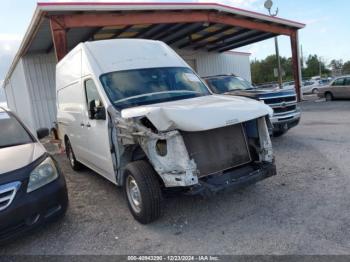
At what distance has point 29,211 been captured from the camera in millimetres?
3605

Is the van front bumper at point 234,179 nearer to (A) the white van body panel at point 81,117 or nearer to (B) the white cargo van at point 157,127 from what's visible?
(B) the white cargo van at point 157,127

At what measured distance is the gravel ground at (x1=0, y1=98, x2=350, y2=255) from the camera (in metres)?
3.49

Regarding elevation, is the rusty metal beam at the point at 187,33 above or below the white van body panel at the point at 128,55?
above

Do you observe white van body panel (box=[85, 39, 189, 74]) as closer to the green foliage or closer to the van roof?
the van roof

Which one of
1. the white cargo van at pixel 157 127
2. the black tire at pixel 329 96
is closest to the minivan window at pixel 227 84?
the white cargo van at pixel 157 127

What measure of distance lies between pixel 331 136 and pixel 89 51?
6.46 m

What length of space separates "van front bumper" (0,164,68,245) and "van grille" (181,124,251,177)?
1.74 m

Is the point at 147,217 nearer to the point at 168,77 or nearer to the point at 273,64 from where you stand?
the point at 168,77

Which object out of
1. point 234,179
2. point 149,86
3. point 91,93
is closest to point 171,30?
point 91,93

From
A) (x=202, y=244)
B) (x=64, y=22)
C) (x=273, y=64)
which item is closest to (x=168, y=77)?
(x=202, y=244)

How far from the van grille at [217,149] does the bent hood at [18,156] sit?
1914 millimetres

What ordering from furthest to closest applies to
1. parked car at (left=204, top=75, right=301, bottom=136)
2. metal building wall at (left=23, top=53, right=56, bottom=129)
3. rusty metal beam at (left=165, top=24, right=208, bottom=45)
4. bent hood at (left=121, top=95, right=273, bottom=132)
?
rusty metal beam at (left=165, top=24, right=208, bottom=45), metal building wall at (left=23, top=53, right=56, bottom=129), parked car at (left=204, top=75, right=301, bottom=136), bent hood at (left=121, top=95, right=273, bottom=132)

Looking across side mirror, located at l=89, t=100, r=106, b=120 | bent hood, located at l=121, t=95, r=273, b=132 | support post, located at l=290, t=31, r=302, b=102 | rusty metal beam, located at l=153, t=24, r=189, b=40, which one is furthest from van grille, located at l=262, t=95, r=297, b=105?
support post, located at l=290, t=31, r=302, b=102

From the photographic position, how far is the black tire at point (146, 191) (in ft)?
12.9
